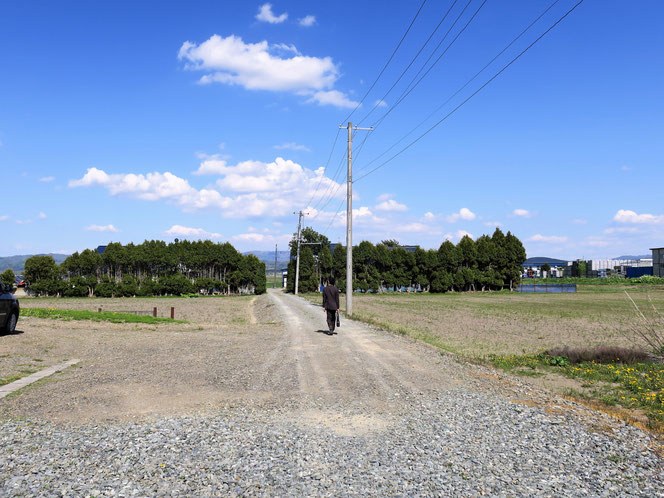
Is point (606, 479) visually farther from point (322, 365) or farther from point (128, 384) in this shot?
point (128, 384)

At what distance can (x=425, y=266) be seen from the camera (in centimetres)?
6425

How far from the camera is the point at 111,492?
407cm

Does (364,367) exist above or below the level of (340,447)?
below

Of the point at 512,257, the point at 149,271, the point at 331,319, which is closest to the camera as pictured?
the point at 331,319

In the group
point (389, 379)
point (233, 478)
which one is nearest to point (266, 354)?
point (389, 379)

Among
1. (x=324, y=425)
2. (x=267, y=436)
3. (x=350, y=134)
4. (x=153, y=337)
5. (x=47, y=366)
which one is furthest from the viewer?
(x=350, y=134)

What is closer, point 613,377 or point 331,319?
point 613,377

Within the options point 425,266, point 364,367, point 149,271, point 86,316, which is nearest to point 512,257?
point 425,266

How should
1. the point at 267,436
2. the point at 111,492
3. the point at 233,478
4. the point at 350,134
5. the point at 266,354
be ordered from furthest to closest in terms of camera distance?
the point at 350,134 → the point at 266,354 → the point at 267,436 → the point at 233,478 → the point at 111,492

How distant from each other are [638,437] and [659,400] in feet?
9.27

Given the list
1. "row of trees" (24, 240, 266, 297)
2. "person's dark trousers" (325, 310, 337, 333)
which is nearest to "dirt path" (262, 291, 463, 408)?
"person's dark trousers" (325, 310, 337, 333)

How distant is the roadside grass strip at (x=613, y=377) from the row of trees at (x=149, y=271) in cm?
4931

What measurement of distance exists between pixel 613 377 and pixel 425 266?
54522 millimetres

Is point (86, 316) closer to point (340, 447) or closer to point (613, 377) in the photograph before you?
point (340, 447)
